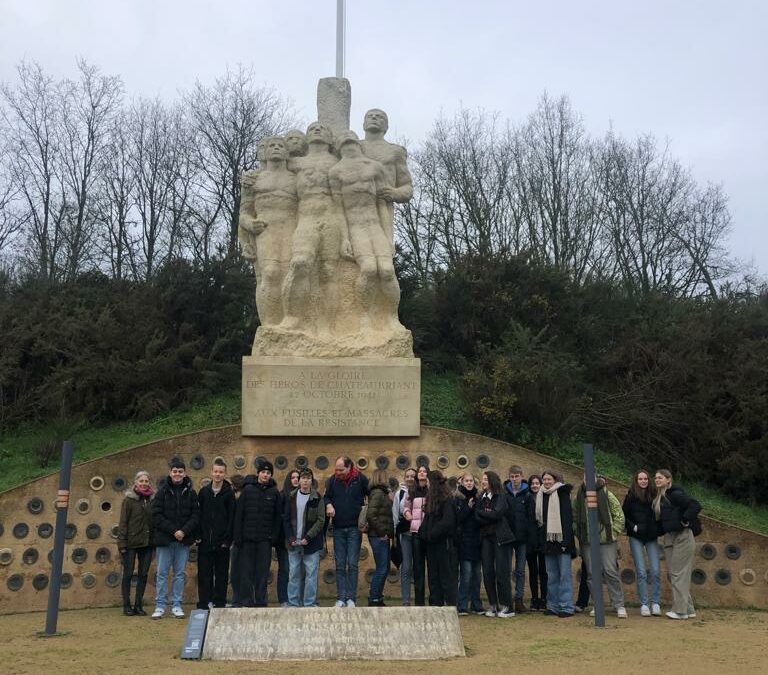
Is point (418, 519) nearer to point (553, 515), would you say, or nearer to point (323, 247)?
point (553, 515)

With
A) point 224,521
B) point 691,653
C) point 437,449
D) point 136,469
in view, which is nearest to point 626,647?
point 691,653

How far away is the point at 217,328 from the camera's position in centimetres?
1862

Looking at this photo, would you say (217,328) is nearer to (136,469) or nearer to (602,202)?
(136,469)

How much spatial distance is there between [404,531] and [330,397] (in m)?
2.90

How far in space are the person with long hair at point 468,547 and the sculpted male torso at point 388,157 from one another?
171 inches

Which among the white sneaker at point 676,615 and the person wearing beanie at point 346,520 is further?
the white sneaker at point 676,615

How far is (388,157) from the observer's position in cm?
1187

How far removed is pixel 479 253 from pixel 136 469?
433 inches

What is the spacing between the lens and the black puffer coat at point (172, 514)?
8.30 m

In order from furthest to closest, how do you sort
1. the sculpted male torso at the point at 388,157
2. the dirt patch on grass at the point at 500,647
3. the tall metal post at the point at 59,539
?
the sculpted male torso at the point at 388,157 → the tall metal post at the point at 59,539 → the dirt patch on grass at the point at 500,647

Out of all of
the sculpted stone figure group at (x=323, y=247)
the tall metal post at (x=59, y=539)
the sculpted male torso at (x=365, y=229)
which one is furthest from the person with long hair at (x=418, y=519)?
the sculpted male torso at (x=365, y=229)

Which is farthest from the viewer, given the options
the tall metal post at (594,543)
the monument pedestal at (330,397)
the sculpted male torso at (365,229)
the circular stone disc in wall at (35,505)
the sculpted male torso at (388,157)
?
the sculpted male torso at (388,157)

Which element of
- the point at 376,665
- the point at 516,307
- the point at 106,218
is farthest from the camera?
the point at 106,218

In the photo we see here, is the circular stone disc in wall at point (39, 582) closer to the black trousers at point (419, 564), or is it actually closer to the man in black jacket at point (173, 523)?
the man in black jacket at point (173, 523)
